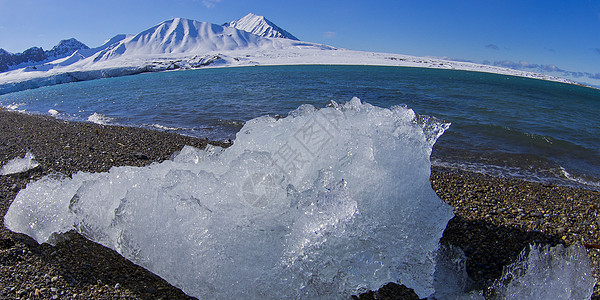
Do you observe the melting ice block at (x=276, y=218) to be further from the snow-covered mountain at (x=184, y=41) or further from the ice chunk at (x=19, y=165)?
the snow-covered mountain at (x=184, y=41)

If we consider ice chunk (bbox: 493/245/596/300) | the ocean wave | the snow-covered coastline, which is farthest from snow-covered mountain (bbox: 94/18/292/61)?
ice chunk (bbox: 493/245/596/300)

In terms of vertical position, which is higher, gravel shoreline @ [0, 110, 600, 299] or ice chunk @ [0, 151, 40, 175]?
gravel shoreline @ [0, 110, 600, 299]

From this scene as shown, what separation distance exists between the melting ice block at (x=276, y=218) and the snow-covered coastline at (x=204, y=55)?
206 ft

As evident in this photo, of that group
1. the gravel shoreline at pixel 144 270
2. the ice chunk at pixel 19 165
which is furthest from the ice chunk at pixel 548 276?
the ice chunk at pixel 19 165

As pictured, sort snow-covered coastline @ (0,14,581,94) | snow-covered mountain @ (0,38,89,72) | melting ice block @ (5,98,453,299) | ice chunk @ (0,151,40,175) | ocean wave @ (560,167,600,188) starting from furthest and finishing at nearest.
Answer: snow-covered mountain @ (0,38,89,72) → snow-covered coastline @ (0,14,581,94) → ocean wave @ (560,167,600,188) → ice chunk @ (0,151,40,175) → melting ice block @ (5,98,453,299)

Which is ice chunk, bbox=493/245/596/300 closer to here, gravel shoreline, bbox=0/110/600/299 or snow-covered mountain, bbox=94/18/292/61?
gravel shoreline, bbox=0/110/600/299

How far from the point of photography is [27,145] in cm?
635

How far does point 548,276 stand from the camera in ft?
8.58

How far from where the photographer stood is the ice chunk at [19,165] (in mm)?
4703

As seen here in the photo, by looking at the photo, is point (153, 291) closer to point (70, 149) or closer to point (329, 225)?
point (329, 225)

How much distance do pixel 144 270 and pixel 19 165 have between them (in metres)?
3.84

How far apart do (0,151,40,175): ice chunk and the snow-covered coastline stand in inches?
2342

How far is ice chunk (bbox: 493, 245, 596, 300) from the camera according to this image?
246cm

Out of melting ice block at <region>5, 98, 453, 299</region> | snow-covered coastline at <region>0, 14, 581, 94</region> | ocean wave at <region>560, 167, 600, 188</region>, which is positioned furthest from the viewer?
snow-covered coastline at <region>0, 14, 581, 94</region>
